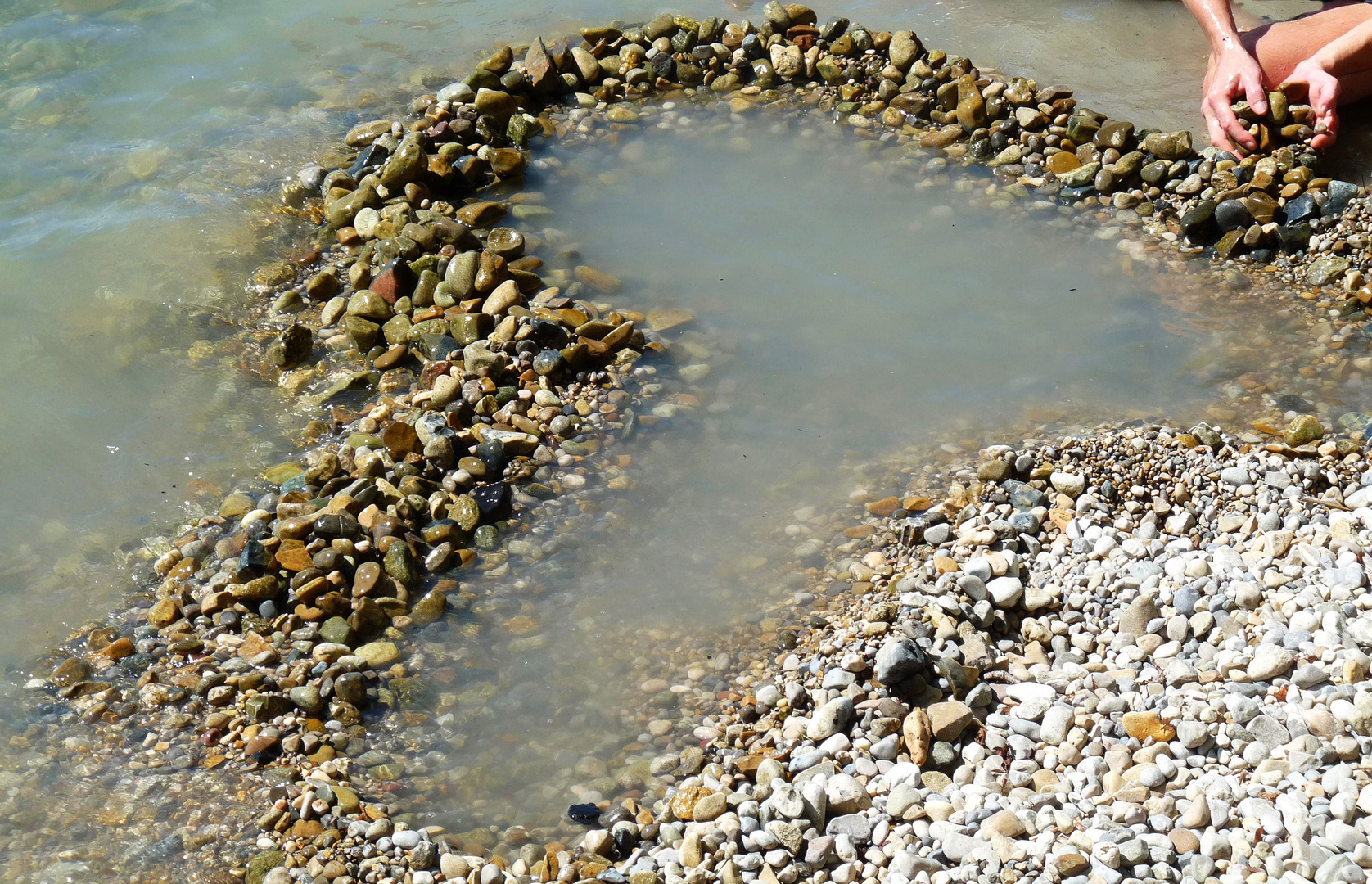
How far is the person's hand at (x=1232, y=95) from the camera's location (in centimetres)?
518

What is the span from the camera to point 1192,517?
3.59 meters

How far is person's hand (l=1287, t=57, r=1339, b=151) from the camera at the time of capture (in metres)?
5.07

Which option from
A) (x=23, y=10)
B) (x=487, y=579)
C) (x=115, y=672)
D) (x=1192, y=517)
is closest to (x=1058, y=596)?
(x=1192, y=517)

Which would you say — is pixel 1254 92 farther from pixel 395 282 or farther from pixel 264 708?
pixel 264 708

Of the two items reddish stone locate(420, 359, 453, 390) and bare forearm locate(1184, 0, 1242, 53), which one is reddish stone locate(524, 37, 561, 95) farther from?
bare forearm locate(1184, 0, 1242, 53)

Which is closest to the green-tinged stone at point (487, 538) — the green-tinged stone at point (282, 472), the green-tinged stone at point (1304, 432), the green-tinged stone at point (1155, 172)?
the green-tinged stone at point (282, 472)

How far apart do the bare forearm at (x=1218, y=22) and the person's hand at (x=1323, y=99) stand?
393 millimetres

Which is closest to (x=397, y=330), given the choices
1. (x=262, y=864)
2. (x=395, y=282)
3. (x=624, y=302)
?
(x=395, y=282)

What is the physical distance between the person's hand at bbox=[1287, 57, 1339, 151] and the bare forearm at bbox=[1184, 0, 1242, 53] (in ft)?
1.29

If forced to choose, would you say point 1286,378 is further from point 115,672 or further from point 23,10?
point 23,10

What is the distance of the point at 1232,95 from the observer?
5.26 metres

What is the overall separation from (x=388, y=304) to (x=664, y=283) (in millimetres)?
1286

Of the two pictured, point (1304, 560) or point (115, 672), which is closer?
point (1304, 560)

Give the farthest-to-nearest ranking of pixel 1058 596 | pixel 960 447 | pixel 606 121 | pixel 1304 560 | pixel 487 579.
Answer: pixel 606 121 < pixel 960 447 < pixel 487 579 < pixel 1058 596 < pixel 1304 560
